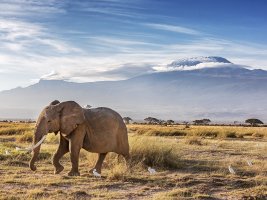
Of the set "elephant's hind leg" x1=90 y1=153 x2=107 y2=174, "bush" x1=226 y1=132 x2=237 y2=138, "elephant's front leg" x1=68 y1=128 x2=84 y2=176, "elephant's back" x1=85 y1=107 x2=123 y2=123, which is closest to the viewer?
"elephant's front leg" x1=68 y1=128 x2=84 y2=176

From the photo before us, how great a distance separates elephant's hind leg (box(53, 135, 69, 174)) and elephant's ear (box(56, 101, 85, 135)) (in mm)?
664

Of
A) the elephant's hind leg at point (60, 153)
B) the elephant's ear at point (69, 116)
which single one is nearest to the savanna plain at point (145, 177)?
the elephant's hind leg at point (60, 153)

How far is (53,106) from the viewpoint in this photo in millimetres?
14938

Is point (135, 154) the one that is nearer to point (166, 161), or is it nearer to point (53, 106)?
point (166, 161)

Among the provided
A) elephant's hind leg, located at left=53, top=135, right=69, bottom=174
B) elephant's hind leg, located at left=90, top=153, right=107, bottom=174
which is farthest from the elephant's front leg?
elephant's hind leg, located at left=90, top=153, right=107, bottom=174

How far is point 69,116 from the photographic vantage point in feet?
48.7

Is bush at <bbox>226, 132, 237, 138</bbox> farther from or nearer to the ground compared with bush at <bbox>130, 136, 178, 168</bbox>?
nearer to the ground

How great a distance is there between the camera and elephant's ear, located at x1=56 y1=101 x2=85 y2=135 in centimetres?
1483

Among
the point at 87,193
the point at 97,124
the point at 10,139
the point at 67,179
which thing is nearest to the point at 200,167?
the point at 97,124

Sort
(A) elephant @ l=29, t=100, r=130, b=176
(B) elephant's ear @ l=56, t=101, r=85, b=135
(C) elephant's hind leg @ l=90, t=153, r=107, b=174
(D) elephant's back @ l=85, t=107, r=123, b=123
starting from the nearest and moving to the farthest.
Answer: (A) elephant @ l=29, t=100, r=130, b=176 → (B) elephant's ear @ l=56, t=101, r=85, b=135 → (C) elephant's hind leg @ l=90, t=153, r=107, b=174 → (D) elephant's back @ l=85, t=107, r=123, b=123

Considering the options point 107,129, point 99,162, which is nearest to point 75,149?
point 99,162

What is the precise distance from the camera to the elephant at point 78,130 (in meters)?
14.7

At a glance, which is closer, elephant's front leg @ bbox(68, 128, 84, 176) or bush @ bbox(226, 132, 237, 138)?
elephant's front leg @ bbox(68, 128, 84, 176)

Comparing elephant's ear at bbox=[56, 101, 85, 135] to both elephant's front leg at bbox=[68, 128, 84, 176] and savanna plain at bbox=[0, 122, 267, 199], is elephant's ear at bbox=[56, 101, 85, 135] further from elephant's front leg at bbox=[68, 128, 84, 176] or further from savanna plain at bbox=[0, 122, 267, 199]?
savanna plain at bbox=[0, 122, 267, 199]
